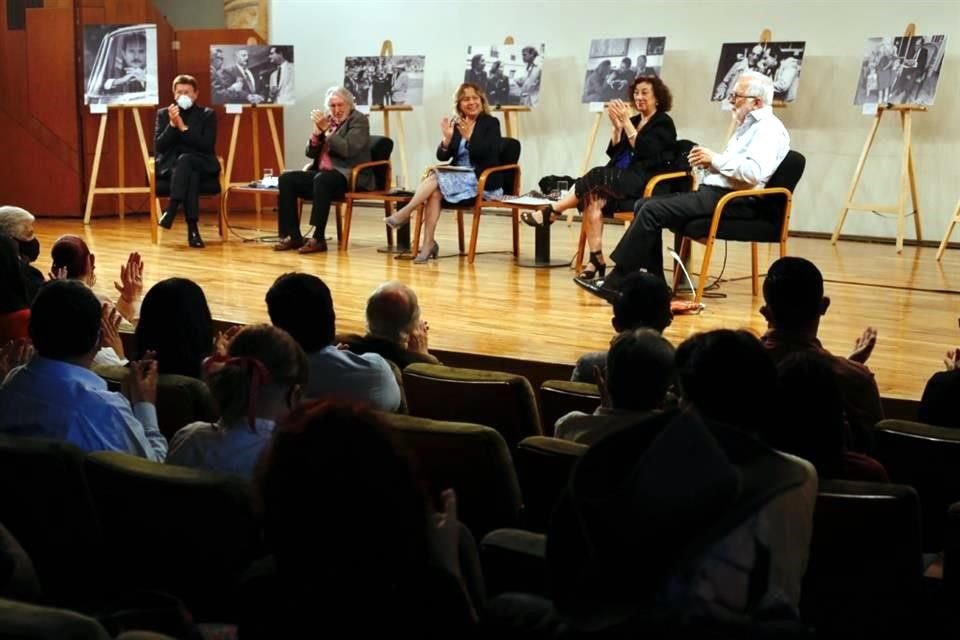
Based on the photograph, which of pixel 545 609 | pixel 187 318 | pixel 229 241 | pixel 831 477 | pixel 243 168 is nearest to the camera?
pixel 545 609

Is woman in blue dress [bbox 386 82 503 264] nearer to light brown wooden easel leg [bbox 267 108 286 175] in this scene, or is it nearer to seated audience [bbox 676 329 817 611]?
light brown wooden easel leg [bbox 267 108 286 175]

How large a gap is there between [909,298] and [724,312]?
1130 millimetres

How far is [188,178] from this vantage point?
8.83 m

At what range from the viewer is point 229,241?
8.99m

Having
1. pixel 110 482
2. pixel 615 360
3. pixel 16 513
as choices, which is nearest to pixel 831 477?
pixel 615 360

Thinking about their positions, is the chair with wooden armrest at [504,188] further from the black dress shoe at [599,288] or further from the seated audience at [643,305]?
the seated audience at [643,305]

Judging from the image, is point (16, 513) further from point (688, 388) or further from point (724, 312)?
point (724, 312)

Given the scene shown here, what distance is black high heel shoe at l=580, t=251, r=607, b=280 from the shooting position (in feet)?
22.5

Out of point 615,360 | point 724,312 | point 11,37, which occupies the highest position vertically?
point 11,37

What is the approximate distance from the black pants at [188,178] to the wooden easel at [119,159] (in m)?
0.85

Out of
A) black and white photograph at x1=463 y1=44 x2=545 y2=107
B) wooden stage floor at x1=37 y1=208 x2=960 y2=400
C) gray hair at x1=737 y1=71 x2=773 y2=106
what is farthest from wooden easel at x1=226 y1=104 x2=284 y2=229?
gray hair at x1=737 y1=71 x2=773 y2=106

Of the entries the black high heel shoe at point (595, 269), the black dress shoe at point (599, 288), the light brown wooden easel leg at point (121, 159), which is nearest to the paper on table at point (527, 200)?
the black high heel shoe at point (595, 269)

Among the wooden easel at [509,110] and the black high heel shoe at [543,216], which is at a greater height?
the wooden easel at [509,110]

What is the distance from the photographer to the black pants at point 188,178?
28.7 ft
